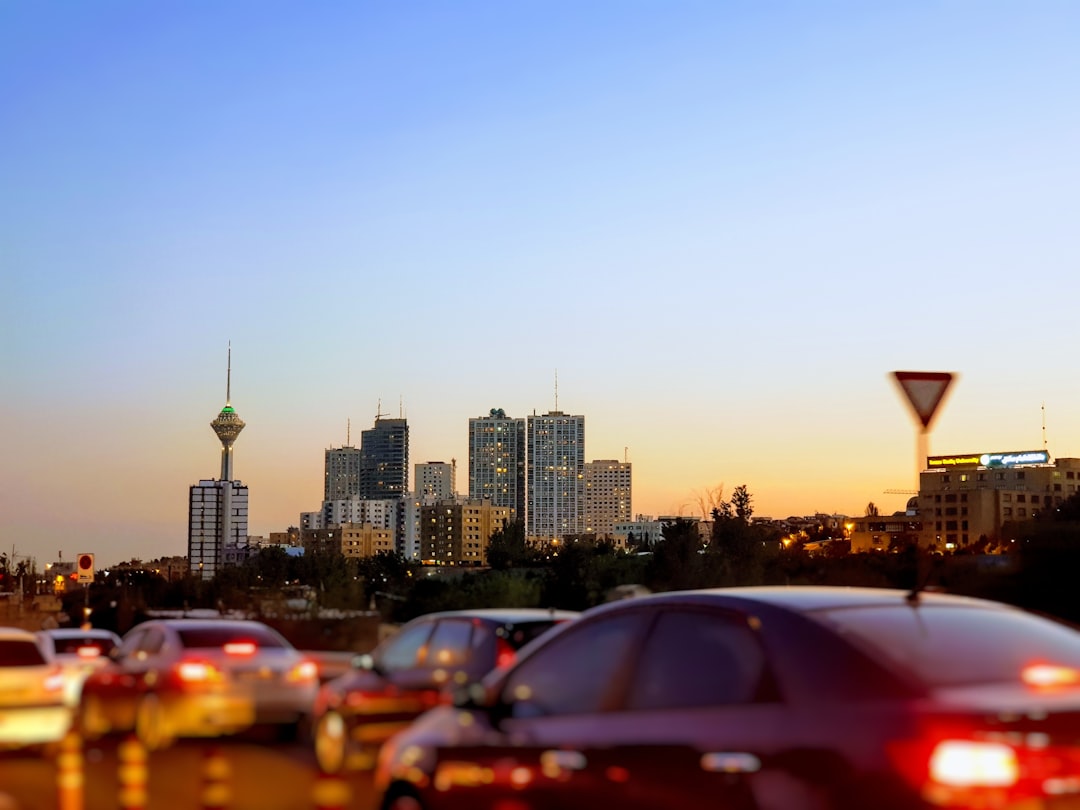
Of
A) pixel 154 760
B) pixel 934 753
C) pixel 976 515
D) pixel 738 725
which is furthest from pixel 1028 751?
pixel 976 515

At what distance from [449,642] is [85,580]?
108 ft

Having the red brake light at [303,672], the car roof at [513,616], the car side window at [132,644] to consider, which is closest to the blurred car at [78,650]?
the car side window at [132,644]

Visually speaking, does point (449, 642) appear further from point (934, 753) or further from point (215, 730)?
point (934, 753)

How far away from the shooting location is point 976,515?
7613 inches

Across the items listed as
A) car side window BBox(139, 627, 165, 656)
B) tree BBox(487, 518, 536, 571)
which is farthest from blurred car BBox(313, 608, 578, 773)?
tree BBox(487, 518, 536, 571)

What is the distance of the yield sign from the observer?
37.5 ft

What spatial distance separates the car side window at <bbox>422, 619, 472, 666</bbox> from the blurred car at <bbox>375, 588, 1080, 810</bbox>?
494cm

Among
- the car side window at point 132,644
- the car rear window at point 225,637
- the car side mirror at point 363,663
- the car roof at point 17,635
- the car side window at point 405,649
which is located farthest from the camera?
the car side window at point 132,644

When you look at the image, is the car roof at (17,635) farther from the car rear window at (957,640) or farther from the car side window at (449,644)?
the car rear window at (957,640)

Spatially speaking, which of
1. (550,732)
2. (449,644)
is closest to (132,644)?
(449,644)

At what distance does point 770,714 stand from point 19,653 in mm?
11617

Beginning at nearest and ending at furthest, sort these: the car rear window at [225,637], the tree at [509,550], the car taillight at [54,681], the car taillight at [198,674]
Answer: the car taillight at [54,681], the car taillight at [198,674], the car rear window at [225,637], the tree at [509,550]

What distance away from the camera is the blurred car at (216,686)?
48.2 ft

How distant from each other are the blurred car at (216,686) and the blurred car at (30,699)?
89 cm
